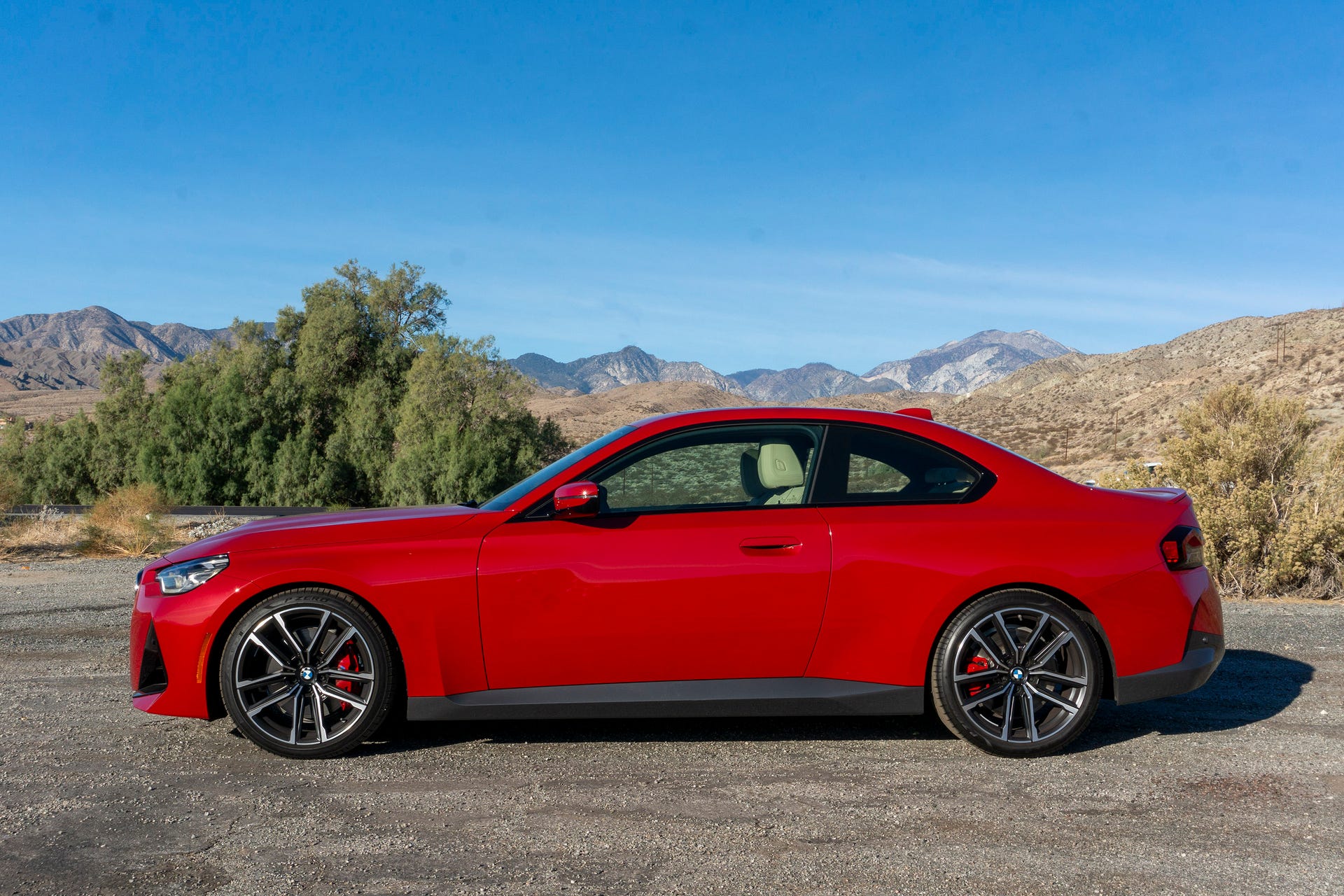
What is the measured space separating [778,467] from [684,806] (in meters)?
1.63

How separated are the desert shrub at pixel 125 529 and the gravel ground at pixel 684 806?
33.5 ft

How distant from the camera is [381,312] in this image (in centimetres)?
4394

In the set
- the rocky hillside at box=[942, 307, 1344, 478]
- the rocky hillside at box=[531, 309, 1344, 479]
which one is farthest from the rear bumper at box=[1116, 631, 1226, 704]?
the rocky hillside at box=[942, 307, 1344, 478]

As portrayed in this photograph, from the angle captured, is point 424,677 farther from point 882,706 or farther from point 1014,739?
point 1014,739

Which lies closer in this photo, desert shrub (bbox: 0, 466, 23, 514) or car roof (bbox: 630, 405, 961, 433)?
car roof (bbox: 630, 405, 961, 433)

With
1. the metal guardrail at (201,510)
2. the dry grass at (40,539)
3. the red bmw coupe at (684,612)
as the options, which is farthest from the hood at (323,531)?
the metal guardrail at (201,510)

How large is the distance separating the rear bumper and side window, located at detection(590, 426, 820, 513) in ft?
5.74

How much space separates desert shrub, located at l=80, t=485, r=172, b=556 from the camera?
14602 millimetres

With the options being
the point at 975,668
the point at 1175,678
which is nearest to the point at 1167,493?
the point at 1175,678

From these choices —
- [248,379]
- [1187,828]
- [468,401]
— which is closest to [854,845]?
[1187,828]

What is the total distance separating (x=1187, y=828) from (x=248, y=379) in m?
41.7

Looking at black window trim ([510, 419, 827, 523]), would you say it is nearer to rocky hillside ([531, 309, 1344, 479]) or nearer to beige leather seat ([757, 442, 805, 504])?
beige leather seat ([757, 442, 805, 504])

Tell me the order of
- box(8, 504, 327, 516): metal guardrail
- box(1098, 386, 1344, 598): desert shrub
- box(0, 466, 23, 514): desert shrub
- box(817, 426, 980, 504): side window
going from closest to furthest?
box(817, 426, 980, 504): side window → box(1098, 386, 1344, 598): desert shrub → box(0, 466, 23, 514): desert shrub → box(8, 504, 327, 516): metal guardrail

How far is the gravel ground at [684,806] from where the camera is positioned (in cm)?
316
